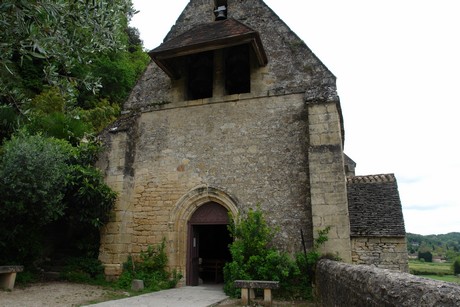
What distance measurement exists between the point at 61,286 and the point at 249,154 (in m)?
5.60

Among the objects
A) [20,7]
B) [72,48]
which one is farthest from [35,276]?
[20,7]

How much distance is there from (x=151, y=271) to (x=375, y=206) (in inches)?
243

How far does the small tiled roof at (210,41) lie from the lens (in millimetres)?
8938

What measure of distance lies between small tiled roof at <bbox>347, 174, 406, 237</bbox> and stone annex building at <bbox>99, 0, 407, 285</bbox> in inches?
1.1

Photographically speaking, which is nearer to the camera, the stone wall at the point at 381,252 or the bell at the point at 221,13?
the stone wall at the point at 381,252

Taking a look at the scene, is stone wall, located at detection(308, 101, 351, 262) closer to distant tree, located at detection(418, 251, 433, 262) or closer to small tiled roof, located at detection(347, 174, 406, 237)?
small tiled roof, located at detection(347, 174, 406, 237)

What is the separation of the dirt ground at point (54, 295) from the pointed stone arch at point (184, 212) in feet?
6.10

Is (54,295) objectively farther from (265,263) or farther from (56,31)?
(56,31)

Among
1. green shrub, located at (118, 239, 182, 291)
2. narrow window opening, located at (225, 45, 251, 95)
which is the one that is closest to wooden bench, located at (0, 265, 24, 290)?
green shrub, located at (118, 239, 182, 291)

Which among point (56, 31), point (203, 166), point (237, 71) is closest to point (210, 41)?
point (237, 71)

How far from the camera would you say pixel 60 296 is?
7.02 metres

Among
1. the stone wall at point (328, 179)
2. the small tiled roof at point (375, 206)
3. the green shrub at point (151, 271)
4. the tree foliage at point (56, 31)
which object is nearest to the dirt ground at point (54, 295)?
the green shrub at point (151, 271)

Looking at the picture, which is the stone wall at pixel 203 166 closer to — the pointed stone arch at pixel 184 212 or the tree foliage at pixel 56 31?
the pointed stone arch at pixel 184 212

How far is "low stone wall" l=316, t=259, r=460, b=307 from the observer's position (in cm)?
223
